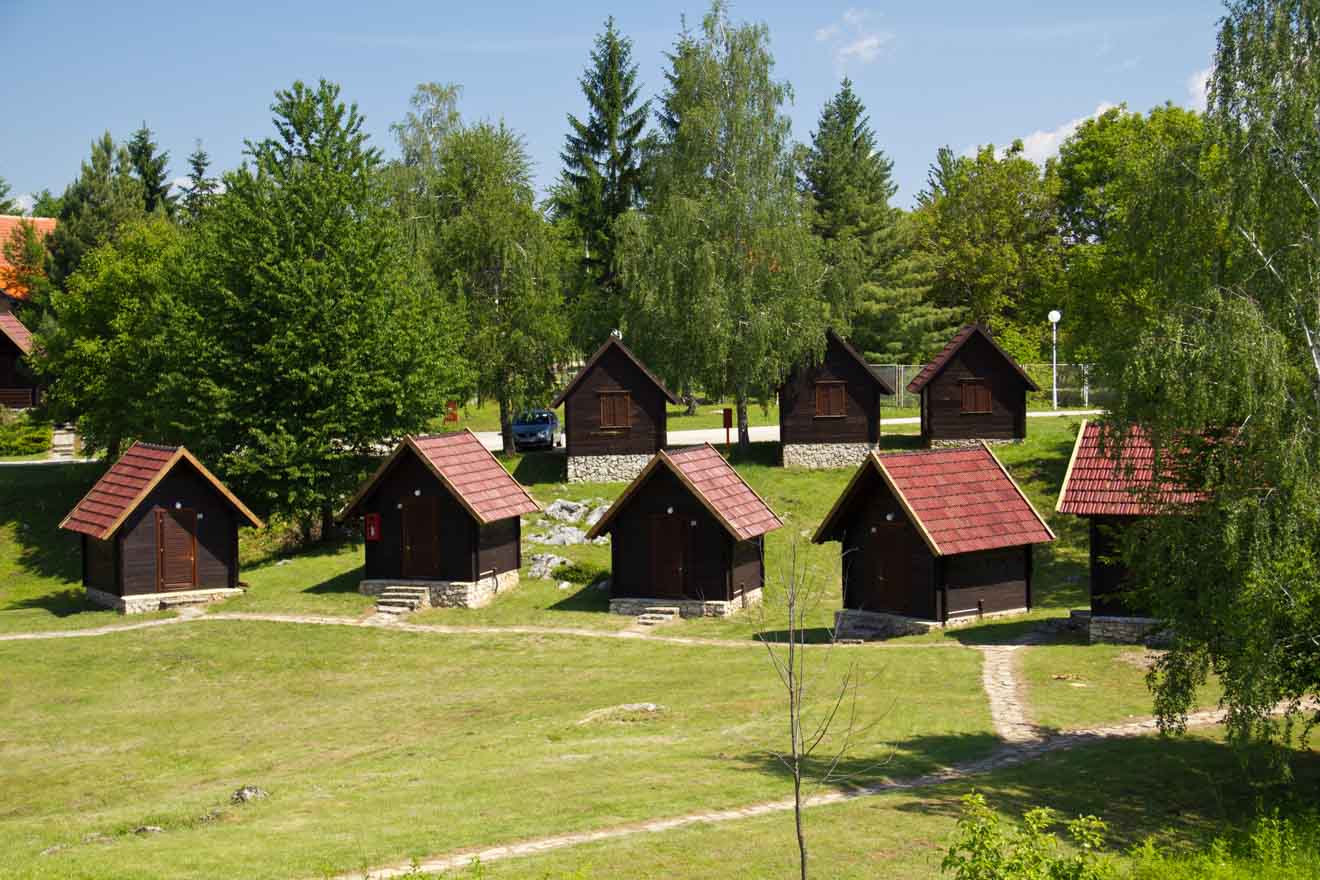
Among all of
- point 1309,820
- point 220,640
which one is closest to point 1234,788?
point 1309,820

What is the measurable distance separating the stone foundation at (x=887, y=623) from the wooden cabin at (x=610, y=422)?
681 inches

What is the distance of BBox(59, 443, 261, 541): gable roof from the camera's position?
3591 cm

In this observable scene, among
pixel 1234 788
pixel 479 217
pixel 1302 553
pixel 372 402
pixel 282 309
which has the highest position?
pixel 479 217

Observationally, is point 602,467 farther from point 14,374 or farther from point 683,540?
point 14,374

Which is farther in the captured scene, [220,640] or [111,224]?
[111,224]

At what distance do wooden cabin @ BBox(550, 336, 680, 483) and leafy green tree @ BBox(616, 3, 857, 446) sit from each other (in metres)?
2.21

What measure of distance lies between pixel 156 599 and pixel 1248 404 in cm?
3010

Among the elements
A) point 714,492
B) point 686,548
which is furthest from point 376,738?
point 714,492

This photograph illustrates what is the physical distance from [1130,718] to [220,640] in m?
21.9

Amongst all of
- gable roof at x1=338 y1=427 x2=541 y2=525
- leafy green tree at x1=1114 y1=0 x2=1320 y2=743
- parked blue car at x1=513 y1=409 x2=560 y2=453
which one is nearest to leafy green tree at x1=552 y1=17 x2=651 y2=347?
parked blue car at x1=513 y1=409 x2=560 y2=453

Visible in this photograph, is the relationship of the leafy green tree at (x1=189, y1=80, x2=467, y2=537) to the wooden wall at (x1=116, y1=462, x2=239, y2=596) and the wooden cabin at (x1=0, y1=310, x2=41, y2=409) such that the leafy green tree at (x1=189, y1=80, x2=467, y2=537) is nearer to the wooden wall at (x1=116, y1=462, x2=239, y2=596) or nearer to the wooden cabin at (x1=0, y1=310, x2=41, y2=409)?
the wooden wall at (x1=116, y1=462, x2=239, y2=596)

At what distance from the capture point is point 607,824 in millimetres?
16188

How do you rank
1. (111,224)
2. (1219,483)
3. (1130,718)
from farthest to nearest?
(111,224)
(1130,718)
(1219,483)

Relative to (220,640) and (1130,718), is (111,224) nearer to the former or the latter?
(220,640)
